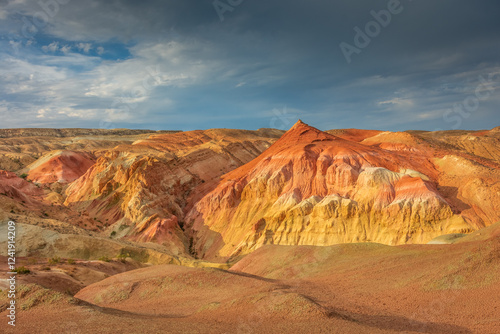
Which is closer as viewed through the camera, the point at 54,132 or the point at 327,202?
the point at 327,202

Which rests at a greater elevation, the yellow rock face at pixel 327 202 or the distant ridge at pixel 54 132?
the distant ridge at pixel 54 132

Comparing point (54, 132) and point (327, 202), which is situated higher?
point (54, 132)

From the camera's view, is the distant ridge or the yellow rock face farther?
the distant ridge

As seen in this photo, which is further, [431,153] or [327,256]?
[431,153]

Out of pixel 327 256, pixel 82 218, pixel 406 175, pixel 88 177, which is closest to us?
pixel 327 256

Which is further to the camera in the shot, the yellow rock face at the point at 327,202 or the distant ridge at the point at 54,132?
the distant ridge at the point at 54,132

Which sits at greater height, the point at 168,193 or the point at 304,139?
the point at 304,139

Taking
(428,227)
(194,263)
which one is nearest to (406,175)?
(428,227)

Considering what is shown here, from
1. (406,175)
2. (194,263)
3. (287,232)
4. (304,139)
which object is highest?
(304,139)

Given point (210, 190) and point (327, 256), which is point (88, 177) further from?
point (327, 256)

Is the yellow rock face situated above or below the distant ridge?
Answer: below

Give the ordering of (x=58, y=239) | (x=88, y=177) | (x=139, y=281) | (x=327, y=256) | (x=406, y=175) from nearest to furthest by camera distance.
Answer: (x=139, y=281) → (x=327, y=256) → (x=58, y=239) → (x=406, y=175) → (x=88, y=177)
